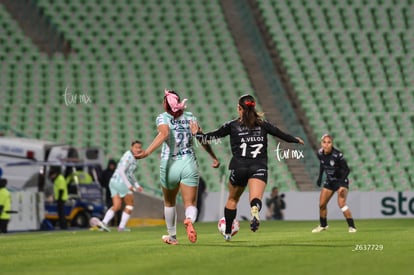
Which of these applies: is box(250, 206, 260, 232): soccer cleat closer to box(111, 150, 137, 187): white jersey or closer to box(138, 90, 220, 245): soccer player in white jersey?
box(138, 90, 220, 245): soccer player in white jersey

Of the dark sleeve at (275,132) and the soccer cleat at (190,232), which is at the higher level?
the dark sleeve at (275,132)

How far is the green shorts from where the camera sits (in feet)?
50.6

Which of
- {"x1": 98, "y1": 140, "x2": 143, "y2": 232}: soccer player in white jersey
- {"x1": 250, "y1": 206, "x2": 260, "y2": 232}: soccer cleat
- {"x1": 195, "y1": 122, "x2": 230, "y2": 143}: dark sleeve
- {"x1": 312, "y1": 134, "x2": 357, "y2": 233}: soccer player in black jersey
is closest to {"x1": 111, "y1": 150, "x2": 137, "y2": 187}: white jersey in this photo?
{"x1": 98, "y1": 140, "x2": 143, "y2": 232}: soccer player in white jersey

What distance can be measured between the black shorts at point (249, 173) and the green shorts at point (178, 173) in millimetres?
711

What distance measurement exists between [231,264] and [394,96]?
28944mm

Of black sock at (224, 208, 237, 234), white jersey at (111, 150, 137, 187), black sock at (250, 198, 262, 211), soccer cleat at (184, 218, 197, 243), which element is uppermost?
white jersey at (111, 150, 137, 187)

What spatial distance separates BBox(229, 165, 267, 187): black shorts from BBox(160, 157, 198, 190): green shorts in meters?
0.71

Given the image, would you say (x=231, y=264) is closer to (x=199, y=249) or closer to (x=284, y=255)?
(x=284, y=255)

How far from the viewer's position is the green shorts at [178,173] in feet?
50.6

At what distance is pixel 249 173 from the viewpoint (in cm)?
1576

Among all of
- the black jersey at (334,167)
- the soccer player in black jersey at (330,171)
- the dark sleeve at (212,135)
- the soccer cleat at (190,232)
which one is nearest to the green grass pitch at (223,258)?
the soccer cleat at (190,232)

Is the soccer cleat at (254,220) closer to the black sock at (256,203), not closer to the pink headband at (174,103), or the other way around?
the black sock at (256,203)

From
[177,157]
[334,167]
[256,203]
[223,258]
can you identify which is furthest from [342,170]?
[223,258]

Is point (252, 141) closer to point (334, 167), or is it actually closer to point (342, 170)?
point (334, 167)
